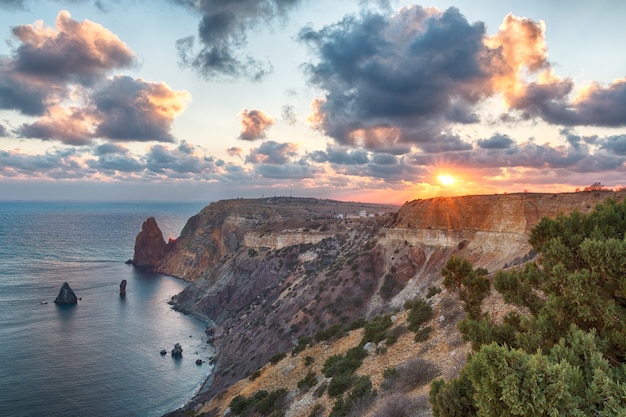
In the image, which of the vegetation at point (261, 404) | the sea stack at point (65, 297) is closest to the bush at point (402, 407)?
the vegetation at point (261, 404)

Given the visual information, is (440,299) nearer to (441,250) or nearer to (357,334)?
(357,334)

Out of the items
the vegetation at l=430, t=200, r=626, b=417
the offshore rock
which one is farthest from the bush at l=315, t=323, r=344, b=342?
the offshore rock

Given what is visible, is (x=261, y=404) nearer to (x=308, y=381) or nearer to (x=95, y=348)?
(x=308, y=381)

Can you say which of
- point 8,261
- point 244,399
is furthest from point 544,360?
point 8,261

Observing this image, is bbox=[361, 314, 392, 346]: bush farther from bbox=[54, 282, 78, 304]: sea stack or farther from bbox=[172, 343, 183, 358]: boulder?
bbox=[54, 282, 78, 304]: sea stack

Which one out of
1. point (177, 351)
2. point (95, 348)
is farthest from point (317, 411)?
A: point (95, 348)

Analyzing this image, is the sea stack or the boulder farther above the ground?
the sea stack
